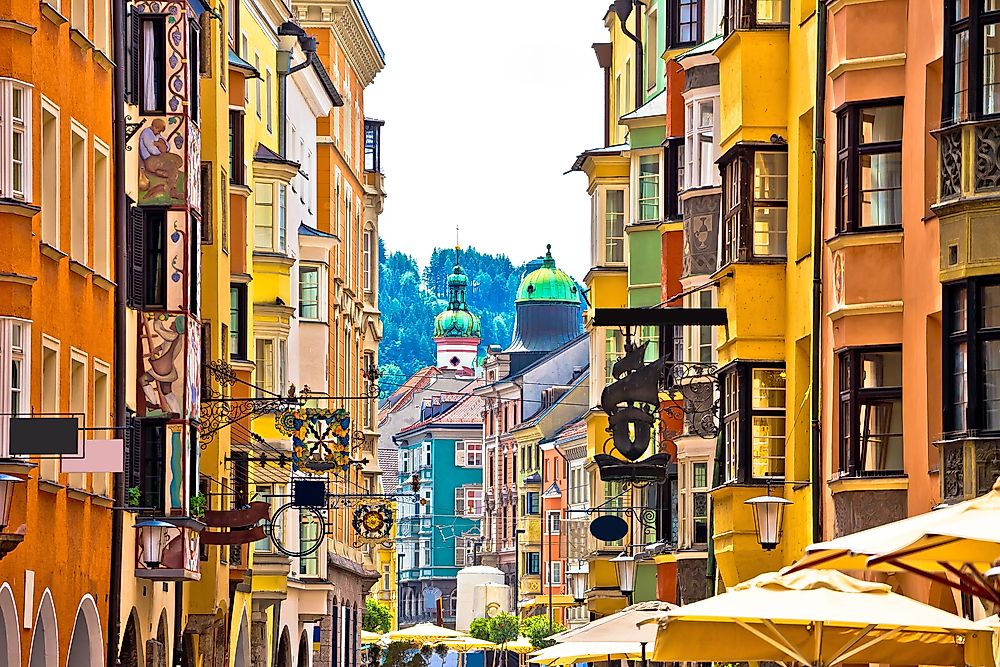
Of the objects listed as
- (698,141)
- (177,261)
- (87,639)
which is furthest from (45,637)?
(698,141)

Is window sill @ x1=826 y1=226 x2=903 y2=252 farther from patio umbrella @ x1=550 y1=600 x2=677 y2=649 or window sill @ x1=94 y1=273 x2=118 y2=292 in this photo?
window sill @ x1=94 y1=273 x2=118 y2=292

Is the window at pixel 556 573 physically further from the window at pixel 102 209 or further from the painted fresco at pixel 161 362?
the window at pixel 102 209

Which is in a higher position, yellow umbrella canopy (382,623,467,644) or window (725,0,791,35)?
window (725,0,791,35)

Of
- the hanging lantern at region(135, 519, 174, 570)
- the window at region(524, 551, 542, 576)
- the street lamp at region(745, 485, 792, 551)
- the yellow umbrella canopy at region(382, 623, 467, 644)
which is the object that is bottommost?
the yellow umbrella canopy at region(382, 623, 467, 644)

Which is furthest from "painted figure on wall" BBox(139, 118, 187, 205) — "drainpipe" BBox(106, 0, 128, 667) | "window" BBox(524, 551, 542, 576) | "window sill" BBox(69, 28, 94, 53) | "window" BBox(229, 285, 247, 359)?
"window" BBox(524, 551, 542, 576)

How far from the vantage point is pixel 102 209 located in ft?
108

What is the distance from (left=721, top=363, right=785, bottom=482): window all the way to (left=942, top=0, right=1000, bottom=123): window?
9.24 meters

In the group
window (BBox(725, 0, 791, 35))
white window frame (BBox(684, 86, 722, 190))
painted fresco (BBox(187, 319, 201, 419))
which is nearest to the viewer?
window (BBox(725, 0, 791, 35))

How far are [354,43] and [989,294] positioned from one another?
2201 inches

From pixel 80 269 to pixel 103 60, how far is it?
11.1 feet

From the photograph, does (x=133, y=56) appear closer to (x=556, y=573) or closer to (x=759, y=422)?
(x=759, y=422)

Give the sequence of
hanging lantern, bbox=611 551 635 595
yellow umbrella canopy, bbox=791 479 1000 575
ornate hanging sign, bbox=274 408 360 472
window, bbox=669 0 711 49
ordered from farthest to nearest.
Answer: window, bbox=669 0 711 49 → hanging lantern, bbox=611 551 635 595 → ornate hanging sign, bbox=274 408 360 472 → yellow umbrella canopy, bbox=791 479 1000 575

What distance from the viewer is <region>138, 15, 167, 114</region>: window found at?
3800cm

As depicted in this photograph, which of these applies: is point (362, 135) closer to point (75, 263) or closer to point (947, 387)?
point (75, 263)
